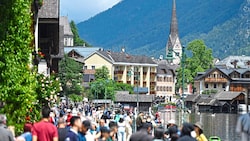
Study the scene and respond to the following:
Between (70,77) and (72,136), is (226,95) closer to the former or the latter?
(70,77)

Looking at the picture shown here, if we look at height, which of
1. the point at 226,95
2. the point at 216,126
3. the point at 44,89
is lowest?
the point at 216,126

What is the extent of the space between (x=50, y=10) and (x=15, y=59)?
1410 cm

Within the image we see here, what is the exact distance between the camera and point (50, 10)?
32469mm

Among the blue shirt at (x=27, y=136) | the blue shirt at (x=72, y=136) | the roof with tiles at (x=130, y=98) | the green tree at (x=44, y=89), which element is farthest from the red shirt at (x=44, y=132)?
the roof with tiles at (x=130, y=98)

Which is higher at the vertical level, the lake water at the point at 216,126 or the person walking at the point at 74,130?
the person walking at the point at 74,130

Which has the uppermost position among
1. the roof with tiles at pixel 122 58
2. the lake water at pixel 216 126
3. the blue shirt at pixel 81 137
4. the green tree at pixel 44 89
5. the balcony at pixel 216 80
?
the roof with tiles at pixel 122 58

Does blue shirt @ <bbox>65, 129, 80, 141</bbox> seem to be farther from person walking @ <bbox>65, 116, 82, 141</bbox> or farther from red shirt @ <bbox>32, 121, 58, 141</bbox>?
red shirt @ <bbox>32, 121, 58, 141</bbox>

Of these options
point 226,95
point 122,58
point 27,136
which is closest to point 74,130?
point 27,136

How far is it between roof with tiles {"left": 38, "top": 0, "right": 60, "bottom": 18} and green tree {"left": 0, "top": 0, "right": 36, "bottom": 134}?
42.1 feet

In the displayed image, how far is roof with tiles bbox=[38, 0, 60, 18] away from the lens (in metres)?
31.9

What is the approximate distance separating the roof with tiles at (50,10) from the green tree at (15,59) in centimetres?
1282

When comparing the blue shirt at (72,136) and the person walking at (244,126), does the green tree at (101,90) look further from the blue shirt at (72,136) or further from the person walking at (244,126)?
the blue shirt at (72,136)

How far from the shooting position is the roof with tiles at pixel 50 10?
3188cm

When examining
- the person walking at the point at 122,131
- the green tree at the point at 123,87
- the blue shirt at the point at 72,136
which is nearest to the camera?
the blue shirt at the point at 72,136
